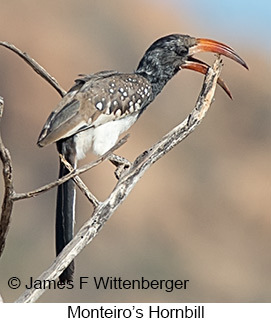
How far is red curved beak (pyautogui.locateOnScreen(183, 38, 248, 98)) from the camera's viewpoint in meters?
3.67

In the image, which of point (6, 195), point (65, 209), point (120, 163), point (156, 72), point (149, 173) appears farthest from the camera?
point (149, 173)

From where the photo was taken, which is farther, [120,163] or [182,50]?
[182,50]

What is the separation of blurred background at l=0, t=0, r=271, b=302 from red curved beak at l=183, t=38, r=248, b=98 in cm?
462

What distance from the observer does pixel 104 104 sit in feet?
12.7

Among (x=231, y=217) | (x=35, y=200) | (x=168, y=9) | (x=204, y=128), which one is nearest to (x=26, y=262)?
(x=35, y=200)

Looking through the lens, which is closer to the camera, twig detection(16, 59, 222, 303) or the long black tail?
twig detection(16, 59, 222, 303)

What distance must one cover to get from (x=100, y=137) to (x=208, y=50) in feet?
2.03

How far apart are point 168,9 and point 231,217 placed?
7.68 metres

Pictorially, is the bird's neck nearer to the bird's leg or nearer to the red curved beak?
the red curved beak

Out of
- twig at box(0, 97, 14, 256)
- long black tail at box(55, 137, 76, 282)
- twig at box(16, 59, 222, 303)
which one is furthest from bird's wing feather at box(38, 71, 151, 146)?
twig at box(0, 97, 14, 256)

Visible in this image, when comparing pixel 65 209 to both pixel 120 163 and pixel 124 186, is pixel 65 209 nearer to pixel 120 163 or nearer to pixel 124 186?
pixel 120 163

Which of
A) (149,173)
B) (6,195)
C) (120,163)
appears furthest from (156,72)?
(149,173)

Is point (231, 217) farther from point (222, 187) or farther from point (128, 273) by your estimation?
point (128, 273)

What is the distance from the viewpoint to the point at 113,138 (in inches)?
156
